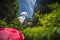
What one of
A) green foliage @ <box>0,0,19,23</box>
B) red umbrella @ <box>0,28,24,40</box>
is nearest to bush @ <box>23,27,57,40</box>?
red umbrella @ <box>0,28,24,40</box>

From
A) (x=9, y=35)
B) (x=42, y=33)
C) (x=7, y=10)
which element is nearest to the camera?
(x=9, y=35)

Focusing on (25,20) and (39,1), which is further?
(25,20)

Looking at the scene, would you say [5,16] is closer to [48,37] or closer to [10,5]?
[10,5]

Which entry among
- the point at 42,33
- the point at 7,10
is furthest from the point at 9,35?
the point at 7,10

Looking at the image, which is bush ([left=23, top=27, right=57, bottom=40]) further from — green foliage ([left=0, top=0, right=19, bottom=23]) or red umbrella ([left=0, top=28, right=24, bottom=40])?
green foliage ([left=0, top=0, right=19, bottom=23])

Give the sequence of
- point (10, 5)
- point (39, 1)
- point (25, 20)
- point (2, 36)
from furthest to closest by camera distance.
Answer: point (25, 20)
point (10, 5)
point (39, 1)
point (2, 36)

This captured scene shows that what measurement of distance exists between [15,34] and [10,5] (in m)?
2.79

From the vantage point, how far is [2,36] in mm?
2795

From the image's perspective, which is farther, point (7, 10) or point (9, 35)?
point (7, 10)

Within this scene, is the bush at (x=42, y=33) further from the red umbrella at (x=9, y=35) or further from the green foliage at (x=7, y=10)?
the green foliage at (x=7, y=10)

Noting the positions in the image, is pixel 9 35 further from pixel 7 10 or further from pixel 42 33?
pixel 7 10

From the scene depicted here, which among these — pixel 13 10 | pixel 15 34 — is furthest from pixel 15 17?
pixel 15 34

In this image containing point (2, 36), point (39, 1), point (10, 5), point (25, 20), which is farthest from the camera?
point (25, 20)

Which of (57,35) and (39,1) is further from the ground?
(39,1)
